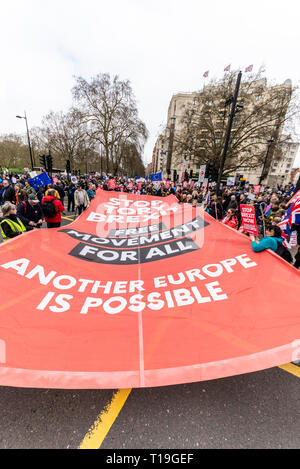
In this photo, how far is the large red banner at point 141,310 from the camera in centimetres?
176

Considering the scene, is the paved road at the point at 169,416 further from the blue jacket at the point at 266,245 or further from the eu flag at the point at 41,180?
the eu flag at the point at 41,180

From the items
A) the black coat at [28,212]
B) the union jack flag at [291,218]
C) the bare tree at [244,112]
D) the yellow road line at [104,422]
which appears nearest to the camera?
the yellow road line at [104,422]

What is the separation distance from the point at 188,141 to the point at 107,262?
25.5 m

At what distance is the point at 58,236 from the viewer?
3742mm

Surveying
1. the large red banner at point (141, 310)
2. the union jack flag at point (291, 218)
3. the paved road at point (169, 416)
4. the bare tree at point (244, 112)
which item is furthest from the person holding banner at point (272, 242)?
the bare tree at point (244, 112)

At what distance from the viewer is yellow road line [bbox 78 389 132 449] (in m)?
1.76

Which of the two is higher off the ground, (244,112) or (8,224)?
(244,112)

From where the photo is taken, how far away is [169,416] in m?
1.99

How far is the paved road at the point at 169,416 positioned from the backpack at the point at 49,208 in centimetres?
424

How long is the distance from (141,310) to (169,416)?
1048 millimetres

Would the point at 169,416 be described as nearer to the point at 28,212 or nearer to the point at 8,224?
the point at 8,224

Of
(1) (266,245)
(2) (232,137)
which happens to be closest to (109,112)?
(2) (232,137)
